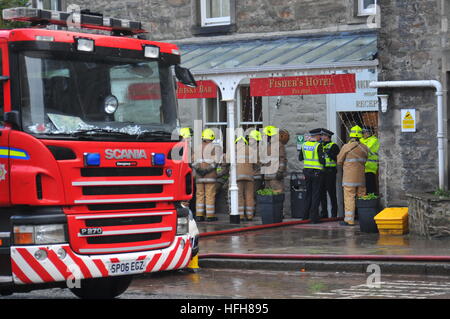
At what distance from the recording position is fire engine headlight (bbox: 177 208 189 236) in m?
11.2

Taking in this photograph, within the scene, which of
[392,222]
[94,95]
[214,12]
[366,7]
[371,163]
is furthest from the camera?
[214,12]

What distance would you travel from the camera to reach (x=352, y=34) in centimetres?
2088

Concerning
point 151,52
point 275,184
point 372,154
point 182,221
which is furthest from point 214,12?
point 182,221

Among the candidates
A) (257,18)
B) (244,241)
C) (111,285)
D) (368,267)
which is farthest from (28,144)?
(257,18)

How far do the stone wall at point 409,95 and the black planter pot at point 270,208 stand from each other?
2.70 metres

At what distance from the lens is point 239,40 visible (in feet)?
73.9

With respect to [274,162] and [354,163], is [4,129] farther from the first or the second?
[274,162]

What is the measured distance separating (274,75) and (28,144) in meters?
10.2

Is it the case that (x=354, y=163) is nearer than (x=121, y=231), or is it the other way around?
(x=121, y=231)

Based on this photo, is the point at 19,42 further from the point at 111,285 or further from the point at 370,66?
the point at 370,66

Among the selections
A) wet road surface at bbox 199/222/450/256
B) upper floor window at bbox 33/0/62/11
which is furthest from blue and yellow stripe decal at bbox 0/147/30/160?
upper floor window at bbox 33/0/62/11

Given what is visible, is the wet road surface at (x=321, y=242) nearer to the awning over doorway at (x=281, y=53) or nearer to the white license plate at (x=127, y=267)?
the awning over doorway at (x=281, y=53)

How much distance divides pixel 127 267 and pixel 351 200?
9.65 m

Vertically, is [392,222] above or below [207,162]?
below
